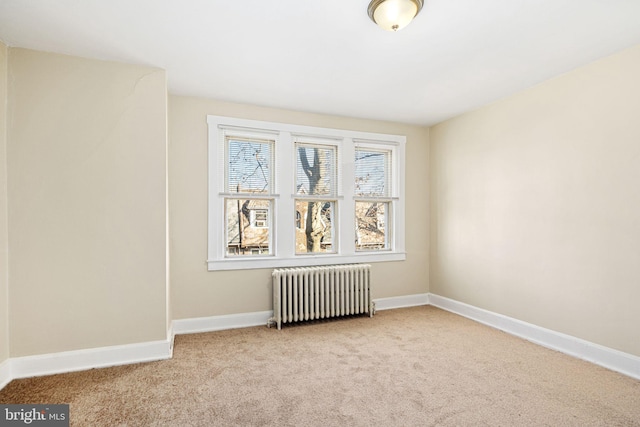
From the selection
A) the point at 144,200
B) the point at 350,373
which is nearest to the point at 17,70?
the point at 144,200

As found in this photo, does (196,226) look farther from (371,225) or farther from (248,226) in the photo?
(371,225)

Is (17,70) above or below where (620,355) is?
above

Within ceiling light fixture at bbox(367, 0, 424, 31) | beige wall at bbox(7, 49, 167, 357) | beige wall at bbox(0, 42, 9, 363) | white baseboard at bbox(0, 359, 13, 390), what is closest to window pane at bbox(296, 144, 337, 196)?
beige wall at bbox(7, 49, 167, 357)

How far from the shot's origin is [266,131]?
3990 mm

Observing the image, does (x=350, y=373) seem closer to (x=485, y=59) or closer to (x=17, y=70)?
(x=485, y=59)

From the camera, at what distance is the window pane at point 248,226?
12.9 feet

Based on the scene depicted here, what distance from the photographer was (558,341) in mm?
3139

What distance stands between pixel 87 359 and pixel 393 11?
3.48 metres

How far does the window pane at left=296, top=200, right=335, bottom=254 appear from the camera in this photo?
168 inches

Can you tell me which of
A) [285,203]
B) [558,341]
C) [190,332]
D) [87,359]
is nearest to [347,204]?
[285,203]

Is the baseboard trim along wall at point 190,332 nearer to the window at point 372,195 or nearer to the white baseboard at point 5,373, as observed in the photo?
the white baseboard at point 5,373

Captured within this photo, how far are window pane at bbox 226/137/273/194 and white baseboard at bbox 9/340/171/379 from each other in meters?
1.80

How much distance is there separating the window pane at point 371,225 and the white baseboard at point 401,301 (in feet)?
2.39

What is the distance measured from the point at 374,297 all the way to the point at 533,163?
246 centimetres
